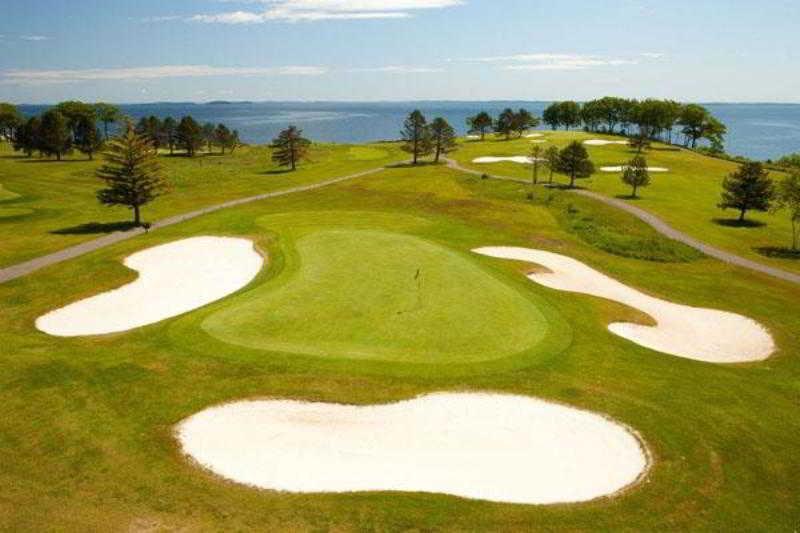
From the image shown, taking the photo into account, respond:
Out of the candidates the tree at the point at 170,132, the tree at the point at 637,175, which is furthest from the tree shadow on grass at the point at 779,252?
the tree at the point at 170,132

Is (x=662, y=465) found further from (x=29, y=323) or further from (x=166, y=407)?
(x=29, y=323)

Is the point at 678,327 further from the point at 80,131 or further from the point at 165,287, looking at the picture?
the point at 80,131

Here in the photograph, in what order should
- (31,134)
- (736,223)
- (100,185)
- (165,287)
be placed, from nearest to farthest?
(165,287), (736,223), (100,185), (31,134)

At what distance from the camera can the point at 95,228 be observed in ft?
174

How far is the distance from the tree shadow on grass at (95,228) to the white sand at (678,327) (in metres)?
38.0

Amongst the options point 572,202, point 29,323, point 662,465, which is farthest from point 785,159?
point 29,323

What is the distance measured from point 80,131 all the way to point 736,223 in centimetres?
12409

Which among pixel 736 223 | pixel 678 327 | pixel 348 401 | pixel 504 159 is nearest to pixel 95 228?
pixel 348 401

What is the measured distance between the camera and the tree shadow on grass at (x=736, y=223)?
6369 centimetres

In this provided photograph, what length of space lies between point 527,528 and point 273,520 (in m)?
6.66

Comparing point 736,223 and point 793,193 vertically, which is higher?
point 793,193

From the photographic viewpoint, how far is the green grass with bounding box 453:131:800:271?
185 ft

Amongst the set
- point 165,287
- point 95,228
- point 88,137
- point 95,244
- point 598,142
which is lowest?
point 165,287

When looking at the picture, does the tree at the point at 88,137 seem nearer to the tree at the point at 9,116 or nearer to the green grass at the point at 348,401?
the tree at the point at 9,116
